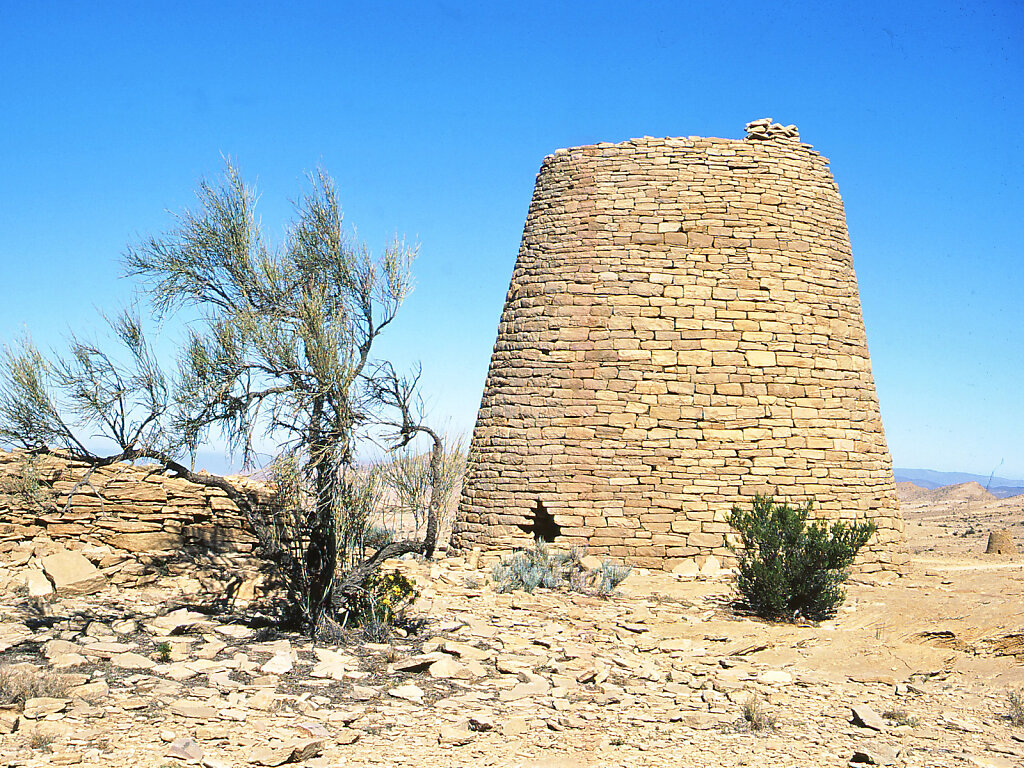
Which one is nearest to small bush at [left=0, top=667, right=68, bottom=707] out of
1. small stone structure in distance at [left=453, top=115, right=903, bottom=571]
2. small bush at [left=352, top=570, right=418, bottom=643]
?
small bush at [left=352, top=570, right=418, bottom=643]

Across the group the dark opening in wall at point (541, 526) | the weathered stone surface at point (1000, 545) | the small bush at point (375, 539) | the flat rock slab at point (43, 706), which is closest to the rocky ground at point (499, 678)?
the flat rock slab at point (43, 706)

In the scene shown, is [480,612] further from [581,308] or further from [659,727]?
[581,308]

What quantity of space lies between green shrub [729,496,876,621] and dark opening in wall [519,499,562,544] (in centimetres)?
265

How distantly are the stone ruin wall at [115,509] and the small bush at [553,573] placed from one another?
3122 millimetres

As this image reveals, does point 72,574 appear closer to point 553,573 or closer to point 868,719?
point 553,573

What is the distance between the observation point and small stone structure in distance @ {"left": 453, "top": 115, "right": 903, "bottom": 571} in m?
10.9

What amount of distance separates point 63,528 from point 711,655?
6.76m

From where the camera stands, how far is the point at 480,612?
871 cm

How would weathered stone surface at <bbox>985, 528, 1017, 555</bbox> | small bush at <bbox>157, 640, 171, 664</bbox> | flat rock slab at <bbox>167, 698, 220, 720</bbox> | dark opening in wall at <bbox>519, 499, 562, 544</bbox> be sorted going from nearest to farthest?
1. flat rock slab at <bbox>167, 698, 220, 720</bbox>
2. small bush at <bbox>157, 640, 171, 664</bbox>
3. dark opening in wall at <bbox>519, 499, 562, 544</bbox>
4. weathered stone surface at <bbox>985, 528, 1017, 555</bbox>

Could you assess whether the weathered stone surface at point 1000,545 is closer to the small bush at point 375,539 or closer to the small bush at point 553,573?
the small bush at point 553,573

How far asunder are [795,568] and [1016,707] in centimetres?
287

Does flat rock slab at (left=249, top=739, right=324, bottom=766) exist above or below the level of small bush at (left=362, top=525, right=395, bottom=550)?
below

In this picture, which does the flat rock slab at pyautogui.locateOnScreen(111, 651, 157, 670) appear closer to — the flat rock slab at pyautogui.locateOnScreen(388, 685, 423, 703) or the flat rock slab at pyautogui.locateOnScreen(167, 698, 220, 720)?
the flat rock slab at pyautogui.locateOnScreen(167, 698, 220, 720)

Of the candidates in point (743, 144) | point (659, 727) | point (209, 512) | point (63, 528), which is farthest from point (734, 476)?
point (63, 528)
